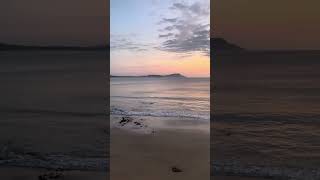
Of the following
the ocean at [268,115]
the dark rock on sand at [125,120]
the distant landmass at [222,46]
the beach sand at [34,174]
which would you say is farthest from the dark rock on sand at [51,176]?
the distant landmass at [222,46]

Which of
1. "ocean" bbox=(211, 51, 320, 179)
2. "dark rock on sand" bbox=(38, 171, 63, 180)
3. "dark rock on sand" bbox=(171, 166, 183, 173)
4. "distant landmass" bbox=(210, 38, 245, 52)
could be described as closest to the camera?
"ocean" bbox=(211, 51, 320, 179)

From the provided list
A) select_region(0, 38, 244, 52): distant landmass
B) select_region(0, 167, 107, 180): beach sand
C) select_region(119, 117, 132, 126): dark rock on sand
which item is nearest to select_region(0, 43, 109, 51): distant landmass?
select_region(0, 38, 244, 52): distant landmass

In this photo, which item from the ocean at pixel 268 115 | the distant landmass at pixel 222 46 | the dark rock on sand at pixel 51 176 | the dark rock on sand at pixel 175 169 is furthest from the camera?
the dark rock on sand at pixel 175 169

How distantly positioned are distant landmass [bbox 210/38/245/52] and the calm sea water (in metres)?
0.51

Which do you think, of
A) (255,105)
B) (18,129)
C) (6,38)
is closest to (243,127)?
(255,105)

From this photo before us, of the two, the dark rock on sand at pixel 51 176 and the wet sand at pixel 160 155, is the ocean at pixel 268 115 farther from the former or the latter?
the dark rock on sand at pixel 51 176

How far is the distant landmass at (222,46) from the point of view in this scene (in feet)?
9.31

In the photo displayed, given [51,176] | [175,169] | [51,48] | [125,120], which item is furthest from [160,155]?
[51,48]

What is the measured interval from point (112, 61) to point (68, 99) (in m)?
Result: 0.65

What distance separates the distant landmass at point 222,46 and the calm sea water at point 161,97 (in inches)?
20.0

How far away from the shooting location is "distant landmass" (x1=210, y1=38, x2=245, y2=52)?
2.84 meters

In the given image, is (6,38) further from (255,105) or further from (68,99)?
(255,105)

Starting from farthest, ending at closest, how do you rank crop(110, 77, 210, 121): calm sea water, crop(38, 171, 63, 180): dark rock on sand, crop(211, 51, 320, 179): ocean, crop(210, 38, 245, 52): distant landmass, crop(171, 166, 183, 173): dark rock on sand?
crop(110, 77, 210, 121): calm sea water, crop(171, 166, 183, 173): dark rock on sand, crop(38, 171, 63, 180): dark rock on sand, crop(210, 38, 245, 52): distant landmass, crop(211, 51, 320, 179): ocean

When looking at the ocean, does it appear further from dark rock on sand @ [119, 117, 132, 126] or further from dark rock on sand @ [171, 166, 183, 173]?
dark rock on sand @ [119, 117, 132, 126]
